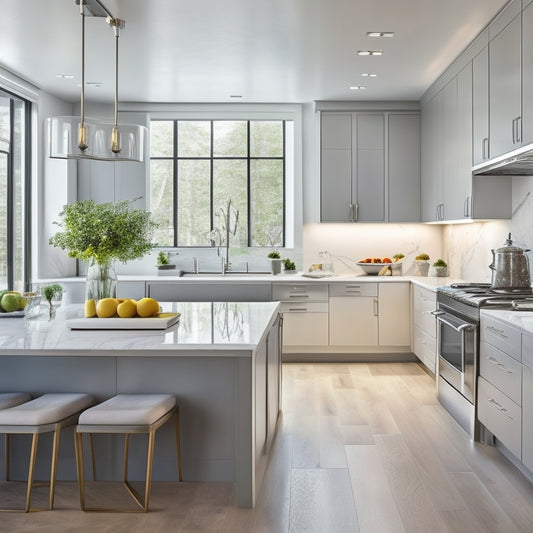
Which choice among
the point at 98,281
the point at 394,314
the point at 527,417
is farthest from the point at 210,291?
the point at 527,417

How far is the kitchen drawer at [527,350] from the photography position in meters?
2.97

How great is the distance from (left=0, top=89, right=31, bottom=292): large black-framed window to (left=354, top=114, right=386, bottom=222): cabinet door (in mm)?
3301

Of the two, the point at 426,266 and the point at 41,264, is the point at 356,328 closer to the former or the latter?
the point at 426,266

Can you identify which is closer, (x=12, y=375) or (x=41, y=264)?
(x=12, y=375)

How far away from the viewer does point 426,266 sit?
22.0ft

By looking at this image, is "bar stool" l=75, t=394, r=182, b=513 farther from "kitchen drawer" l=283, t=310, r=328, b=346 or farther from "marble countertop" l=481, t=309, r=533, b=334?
"kitchen drawer" l=283, t=310, r=328, b=346

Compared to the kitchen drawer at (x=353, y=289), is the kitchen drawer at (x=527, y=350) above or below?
below

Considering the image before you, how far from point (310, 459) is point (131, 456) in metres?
1.04

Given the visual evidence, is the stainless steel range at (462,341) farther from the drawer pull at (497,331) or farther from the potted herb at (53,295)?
the potted herb at (53,295)

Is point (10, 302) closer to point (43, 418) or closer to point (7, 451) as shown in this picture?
point (7, 451)

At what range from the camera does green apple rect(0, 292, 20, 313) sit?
349cm

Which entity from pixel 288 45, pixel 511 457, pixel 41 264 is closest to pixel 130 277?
pixel 41 264

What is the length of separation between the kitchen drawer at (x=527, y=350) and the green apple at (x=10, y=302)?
2678 millimetres

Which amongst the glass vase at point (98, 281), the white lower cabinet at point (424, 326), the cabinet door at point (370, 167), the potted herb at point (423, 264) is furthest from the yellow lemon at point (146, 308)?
the potted herb at point (423, 264)
